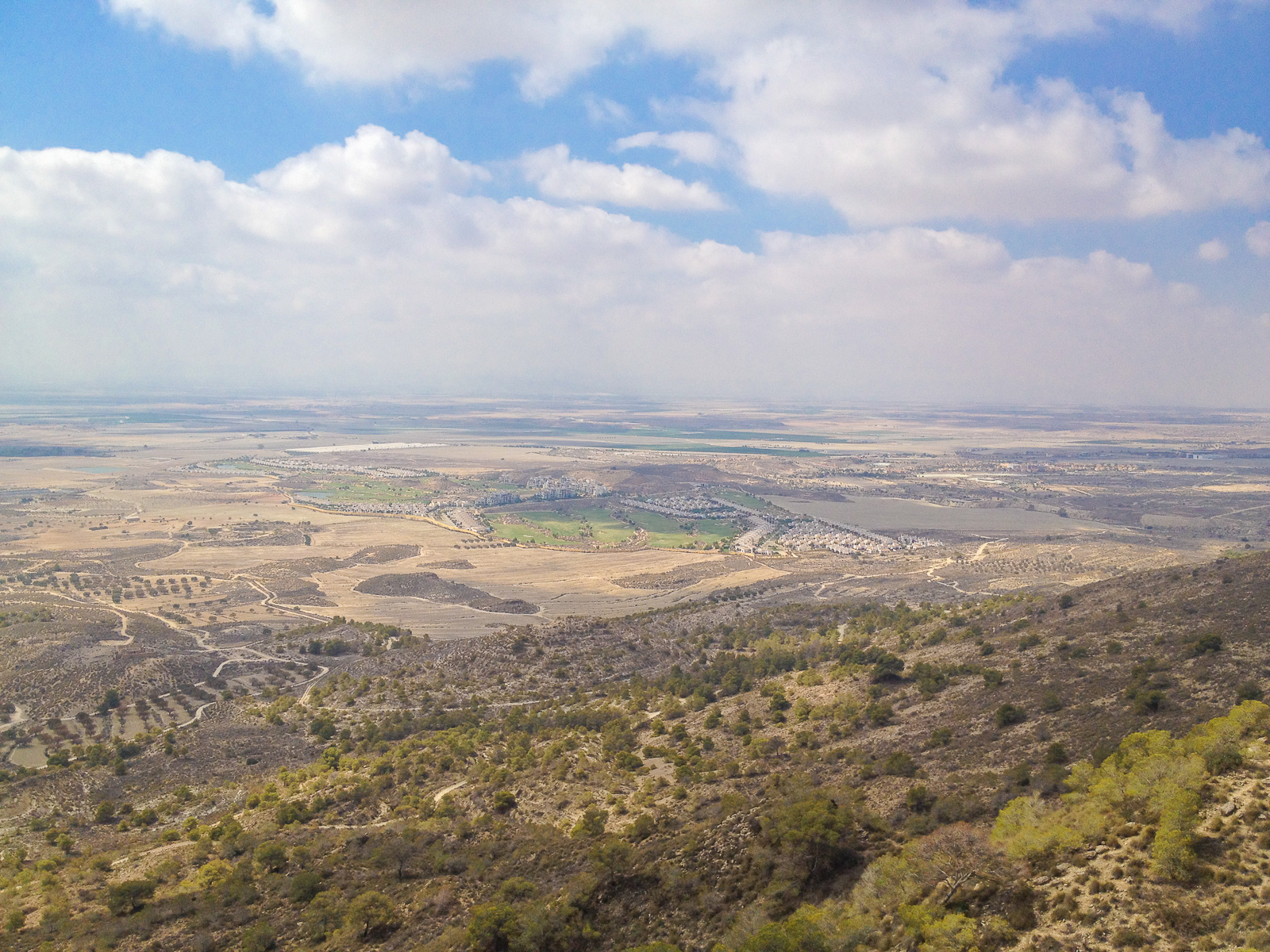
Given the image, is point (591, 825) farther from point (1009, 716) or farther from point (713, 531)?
point (713, 531)

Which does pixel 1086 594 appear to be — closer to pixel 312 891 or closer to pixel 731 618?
pixel 731 618

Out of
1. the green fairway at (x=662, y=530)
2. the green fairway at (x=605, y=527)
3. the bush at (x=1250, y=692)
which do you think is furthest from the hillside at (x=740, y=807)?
the green fairway at (x=605, y=527)

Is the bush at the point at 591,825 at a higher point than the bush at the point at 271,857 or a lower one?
higher

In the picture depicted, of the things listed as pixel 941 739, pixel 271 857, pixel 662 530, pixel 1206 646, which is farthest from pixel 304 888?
pixel 662 530

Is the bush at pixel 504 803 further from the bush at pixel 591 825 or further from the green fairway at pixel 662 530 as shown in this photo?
the green fairway at pixel 662 530

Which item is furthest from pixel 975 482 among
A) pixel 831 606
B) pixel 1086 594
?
pixel 1086 594

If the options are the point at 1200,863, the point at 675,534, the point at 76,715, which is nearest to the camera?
the point at 1200,863
